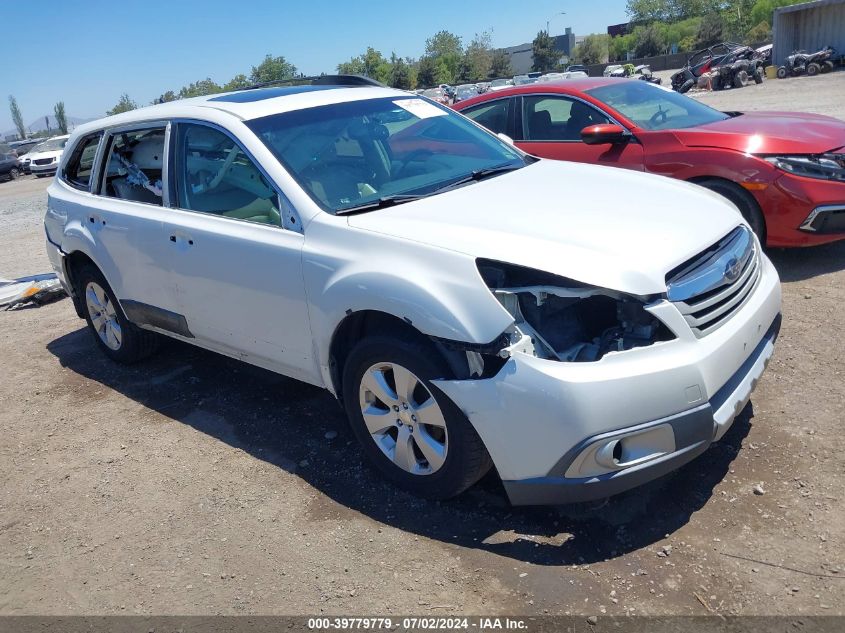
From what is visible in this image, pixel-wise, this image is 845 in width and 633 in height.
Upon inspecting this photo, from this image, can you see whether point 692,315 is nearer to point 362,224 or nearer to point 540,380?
point 540,380

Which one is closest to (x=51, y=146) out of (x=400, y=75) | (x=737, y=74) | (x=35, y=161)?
(x=35, y=161)

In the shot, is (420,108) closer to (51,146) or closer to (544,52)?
(51,146)

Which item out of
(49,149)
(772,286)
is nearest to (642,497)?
(772,286)

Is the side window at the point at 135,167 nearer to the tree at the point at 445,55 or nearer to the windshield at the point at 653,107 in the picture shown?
the windshield at the point at 653,107

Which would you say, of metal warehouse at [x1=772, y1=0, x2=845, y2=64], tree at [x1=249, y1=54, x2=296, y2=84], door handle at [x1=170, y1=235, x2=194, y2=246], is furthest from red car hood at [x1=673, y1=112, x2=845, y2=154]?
tree at [x1=249, y1=54, x2=296, y2=84]

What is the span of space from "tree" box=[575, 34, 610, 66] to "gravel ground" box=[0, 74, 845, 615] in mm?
89420

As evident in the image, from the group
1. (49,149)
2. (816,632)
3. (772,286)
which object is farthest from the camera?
(49,149)

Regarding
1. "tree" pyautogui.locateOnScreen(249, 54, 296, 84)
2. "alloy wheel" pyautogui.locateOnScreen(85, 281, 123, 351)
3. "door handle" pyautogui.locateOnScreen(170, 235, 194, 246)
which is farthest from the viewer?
"tree" pyautogui.locateOnScreen(249, 54, 296, 84)

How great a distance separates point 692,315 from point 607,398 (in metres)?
0.56

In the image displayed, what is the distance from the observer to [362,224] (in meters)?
3.45

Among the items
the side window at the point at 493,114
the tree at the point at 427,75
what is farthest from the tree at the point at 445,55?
the side window at the point at 493,114

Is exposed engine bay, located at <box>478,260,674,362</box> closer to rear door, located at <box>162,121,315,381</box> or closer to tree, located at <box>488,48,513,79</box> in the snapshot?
rear door, located at <box>162,121,315,381</box>

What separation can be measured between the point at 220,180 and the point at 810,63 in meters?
35.0

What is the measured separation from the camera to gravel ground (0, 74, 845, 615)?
282 centimetres
